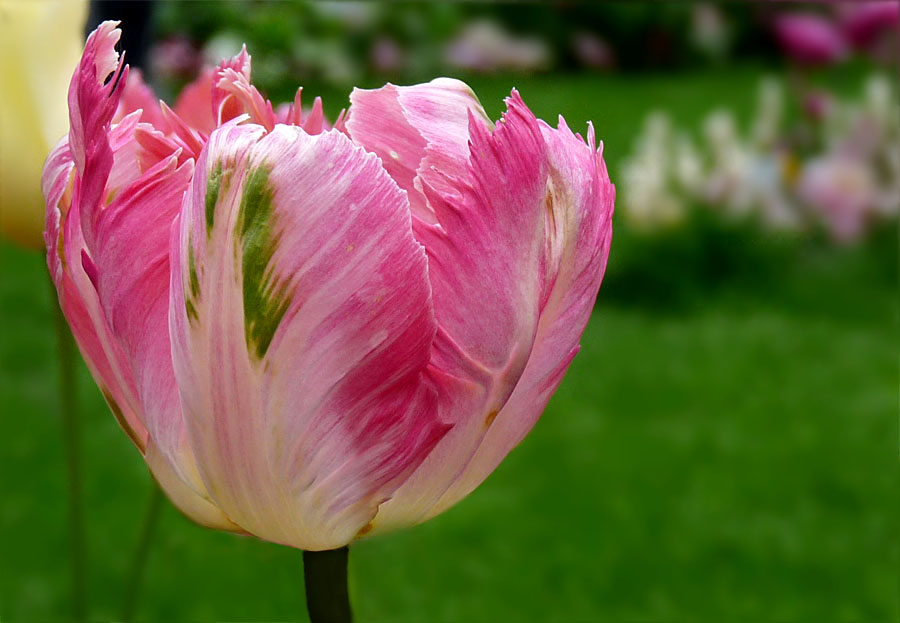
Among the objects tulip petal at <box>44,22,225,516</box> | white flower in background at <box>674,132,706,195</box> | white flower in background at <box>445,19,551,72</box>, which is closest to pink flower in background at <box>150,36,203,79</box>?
white flower in background at <box>445,19,551,72</box>

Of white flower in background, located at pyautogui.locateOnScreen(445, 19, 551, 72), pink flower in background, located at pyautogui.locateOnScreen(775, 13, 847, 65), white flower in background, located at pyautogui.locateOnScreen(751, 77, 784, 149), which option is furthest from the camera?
white flower in background, located at pyautogui.locateOnScreen(445, 19, 551, 72)

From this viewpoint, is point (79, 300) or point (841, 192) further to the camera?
point (841, 192)

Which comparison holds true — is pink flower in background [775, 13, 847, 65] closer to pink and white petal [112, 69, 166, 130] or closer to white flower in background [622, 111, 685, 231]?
white flower in background [622, 111, 685, 231]

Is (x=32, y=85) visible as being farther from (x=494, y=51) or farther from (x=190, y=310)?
(x=494, y=51)

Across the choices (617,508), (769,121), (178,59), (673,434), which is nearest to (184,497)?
(617,508)

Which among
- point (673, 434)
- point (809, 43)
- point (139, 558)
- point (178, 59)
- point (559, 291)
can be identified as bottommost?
point (178, 59)

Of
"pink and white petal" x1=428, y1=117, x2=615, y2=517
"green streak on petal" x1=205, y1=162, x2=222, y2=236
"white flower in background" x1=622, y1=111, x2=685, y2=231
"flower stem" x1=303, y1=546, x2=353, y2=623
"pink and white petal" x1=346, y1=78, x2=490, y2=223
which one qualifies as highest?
"green streak on petal" x1=205, y1=162, x2=222, y2=236

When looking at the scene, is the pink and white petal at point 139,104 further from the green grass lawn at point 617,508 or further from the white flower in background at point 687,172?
the white flower in background at point 687,172

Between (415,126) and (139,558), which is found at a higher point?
(415,126)
